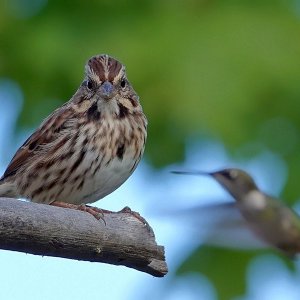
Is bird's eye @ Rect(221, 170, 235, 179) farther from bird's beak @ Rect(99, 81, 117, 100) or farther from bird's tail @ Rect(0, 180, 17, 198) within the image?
bird's tail @ Rect(0, 180, 17, 198)

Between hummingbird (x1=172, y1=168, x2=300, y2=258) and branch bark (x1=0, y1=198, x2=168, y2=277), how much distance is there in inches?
55.3

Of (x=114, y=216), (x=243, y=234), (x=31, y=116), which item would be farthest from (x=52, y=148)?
(x=114, y=216)

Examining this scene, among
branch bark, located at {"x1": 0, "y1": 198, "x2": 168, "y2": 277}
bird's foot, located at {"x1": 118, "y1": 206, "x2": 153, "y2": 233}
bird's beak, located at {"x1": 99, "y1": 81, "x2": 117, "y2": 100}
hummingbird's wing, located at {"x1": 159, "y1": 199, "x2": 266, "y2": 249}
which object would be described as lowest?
branch bark, located at {"x1": 0, "y1": 198, "x2": 168, "y2": 277}

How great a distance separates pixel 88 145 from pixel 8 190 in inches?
21.6

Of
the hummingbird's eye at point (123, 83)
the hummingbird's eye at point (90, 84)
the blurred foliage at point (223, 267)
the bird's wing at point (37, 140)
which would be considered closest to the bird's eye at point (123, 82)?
the hummingbird's eye at point (123, 83)

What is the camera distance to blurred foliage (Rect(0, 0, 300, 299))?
16.2 feet

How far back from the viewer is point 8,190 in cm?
540

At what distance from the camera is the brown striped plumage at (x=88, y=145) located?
16.3 ft

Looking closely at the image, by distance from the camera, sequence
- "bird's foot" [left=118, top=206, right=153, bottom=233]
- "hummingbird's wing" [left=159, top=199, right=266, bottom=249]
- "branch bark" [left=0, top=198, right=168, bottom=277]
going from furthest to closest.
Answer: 1. "hummingbird's wing" [left=159, top=199, right=266, bottom=249]
2. "bird's foot" [left=118, top=206, right=153, bottom=233]
3. "branch bark" [left=0, top=198, right=168, bottom=277]

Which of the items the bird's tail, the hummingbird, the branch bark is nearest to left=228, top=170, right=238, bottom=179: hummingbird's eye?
the hummingbird

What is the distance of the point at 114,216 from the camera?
3.65 m

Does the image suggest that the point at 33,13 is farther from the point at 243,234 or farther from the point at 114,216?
the point at 114,216

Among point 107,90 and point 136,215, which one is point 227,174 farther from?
point 136,215

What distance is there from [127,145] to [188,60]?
50 centimetres
